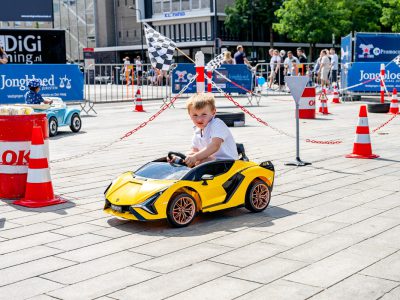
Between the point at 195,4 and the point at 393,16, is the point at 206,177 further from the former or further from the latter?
the point at 195,4

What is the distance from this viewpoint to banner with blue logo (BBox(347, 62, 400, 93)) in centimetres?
2284

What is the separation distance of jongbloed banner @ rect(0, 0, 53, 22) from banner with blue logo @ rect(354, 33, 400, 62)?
49.5ft

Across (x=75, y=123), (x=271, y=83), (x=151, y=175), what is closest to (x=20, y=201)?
(x=151, y=175)

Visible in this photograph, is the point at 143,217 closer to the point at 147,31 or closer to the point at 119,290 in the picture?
the point at 119,290

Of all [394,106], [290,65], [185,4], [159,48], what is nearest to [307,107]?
[394,106]

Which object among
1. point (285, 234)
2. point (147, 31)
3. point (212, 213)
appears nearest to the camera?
point (285, 234)

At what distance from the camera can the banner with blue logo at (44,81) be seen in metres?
18.1

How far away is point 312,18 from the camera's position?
201 feet

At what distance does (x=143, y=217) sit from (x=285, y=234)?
1.22 metres

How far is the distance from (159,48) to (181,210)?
1177cm

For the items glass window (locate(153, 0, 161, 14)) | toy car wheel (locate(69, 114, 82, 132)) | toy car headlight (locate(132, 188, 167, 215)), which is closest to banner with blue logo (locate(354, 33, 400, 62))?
toy car wheel (locate(69, 114, 82, 132))

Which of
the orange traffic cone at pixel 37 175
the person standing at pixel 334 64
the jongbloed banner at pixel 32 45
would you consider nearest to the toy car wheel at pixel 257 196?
the orange traffic cone at pixel 37 175

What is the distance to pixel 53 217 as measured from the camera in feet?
20.3

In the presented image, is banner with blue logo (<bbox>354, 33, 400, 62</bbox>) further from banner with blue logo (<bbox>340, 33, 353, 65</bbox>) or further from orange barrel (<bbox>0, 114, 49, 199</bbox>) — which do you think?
orange barrel (<bbox>0, 114, 49, 199</bbox>)
